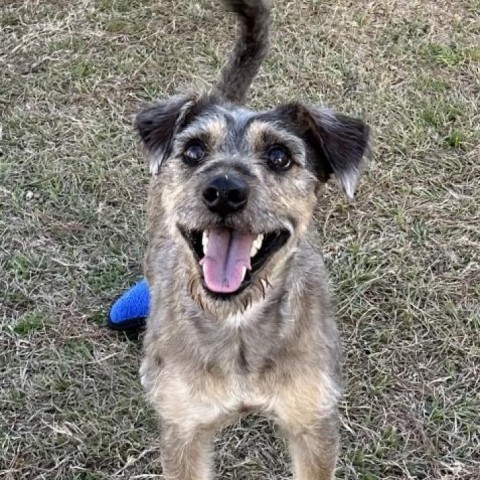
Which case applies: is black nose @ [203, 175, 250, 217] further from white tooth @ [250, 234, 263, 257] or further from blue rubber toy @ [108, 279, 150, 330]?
blue rubber toy @ [108, 279, 150, 330]

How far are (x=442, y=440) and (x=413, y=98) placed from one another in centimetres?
257

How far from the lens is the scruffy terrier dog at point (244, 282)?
10.4ft

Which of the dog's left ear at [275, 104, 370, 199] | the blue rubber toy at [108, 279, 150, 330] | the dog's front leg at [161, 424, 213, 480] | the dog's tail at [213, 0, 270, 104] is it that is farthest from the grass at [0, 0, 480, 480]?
the dog's left ear at [275, 104, 370, 199]

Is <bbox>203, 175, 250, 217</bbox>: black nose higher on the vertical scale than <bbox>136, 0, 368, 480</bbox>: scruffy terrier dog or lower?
higher

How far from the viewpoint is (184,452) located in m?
3.66

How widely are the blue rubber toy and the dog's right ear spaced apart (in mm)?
1158

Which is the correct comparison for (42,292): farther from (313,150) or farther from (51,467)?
(313,150)

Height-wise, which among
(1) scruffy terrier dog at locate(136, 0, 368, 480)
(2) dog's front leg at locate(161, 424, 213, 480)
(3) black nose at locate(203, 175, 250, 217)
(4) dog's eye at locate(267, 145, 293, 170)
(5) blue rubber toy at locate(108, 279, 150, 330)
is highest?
(3) black nose at locate(203, 175, 250, 217)

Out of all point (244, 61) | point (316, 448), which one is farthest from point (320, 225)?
point (316, 448)

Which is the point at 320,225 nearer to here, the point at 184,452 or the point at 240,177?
the point at 184,452

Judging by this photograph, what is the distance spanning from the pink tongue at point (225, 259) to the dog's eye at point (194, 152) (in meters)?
0.34

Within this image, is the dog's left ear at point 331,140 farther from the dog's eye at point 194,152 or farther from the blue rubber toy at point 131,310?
the blue rubber toy at point 131,310

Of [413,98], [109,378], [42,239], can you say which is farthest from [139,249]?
[413,98]

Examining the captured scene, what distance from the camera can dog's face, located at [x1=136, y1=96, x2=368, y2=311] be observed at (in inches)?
121
